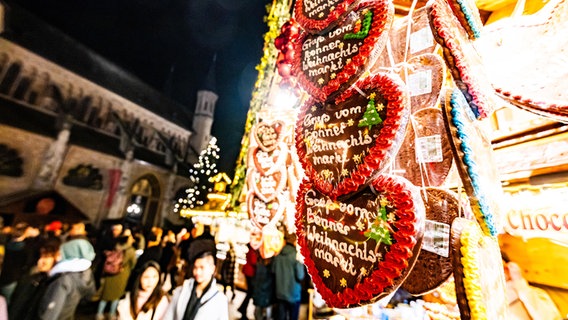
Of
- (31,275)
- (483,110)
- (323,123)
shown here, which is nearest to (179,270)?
(31,275)

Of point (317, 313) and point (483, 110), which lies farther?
point (317, 313)

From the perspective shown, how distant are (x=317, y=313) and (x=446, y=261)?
4.23 m

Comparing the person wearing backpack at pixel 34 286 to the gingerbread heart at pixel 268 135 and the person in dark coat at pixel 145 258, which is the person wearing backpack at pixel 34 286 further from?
the gingerbread heart at pixel 268 135

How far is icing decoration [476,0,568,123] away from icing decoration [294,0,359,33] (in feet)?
3.58

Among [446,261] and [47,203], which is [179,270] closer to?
[446,261]

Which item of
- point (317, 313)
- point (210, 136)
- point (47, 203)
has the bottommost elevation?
point (317, 313)

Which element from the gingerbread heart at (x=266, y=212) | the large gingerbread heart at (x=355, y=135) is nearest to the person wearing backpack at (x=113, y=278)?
the gingerbread heart at (x=266, y=212)

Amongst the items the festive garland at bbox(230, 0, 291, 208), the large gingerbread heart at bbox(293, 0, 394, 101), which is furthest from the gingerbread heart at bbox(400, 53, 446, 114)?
the festive garland at bbox(230, 0, 291, 208)

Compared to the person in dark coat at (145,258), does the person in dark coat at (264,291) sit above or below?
below

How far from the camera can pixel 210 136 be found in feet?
102

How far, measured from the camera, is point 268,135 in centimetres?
461

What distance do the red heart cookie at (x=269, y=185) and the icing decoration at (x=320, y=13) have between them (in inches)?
101

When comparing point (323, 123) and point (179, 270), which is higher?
point (323, 123)

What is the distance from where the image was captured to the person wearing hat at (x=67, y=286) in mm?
3930
